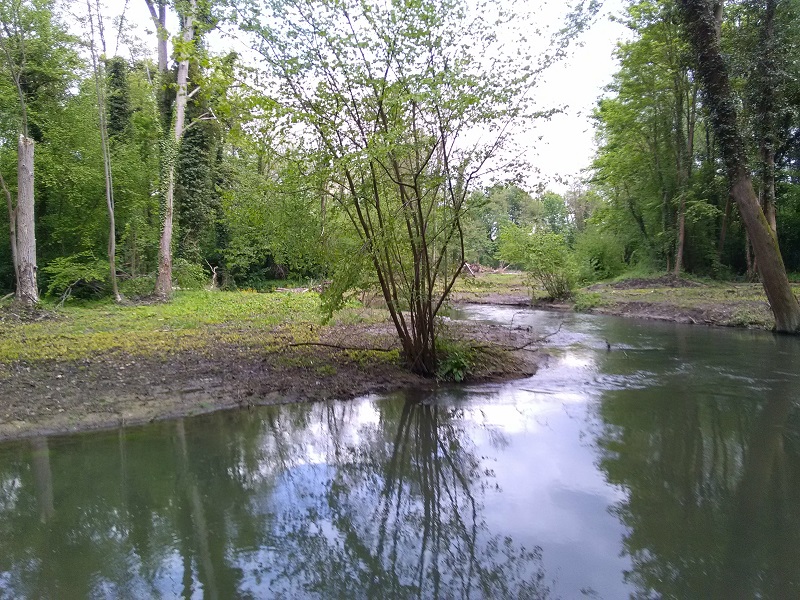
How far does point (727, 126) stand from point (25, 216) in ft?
61.2

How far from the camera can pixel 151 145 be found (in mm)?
20172

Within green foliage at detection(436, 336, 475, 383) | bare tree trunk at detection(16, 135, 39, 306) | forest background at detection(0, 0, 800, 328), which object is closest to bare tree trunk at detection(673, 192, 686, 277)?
forest background at detection(0, 0, 800, 328)

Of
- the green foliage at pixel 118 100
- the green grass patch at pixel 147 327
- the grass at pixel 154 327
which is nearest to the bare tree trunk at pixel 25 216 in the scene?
the grass at pixel 154 327

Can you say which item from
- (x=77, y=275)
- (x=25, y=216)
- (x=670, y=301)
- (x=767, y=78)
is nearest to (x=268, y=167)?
(x=25, y=216)

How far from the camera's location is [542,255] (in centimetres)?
2048

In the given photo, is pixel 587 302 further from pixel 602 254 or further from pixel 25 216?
pixel 25 216

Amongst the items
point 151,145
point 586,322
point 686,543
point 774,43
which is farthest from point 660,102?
point 686,543

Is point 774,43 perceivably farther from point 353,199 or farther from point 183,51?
point 183,51

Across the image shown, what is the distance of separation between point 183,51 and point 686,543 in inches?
331

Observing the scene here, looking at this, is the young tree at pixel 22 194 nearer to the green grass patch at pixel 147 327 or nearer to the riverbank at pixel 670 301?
the green grass patch at pixel 147 327

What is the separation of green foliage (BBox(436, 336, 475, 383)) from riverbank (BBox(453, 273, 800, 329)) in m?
1.44

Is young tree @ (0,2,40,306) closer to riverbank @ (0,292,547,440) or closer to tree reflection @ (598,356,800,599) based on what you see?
riverbank @ (0,292,547,440)

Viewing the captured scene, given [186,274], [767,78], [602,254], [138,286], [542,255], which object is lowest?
[138,286]

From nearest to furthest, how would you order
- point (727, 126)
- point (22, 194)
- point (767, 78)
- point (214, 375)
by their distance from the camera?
1. point (214, 375)
2. point (727, 126)
3. point (767, 78)
4. point (22, 194)
